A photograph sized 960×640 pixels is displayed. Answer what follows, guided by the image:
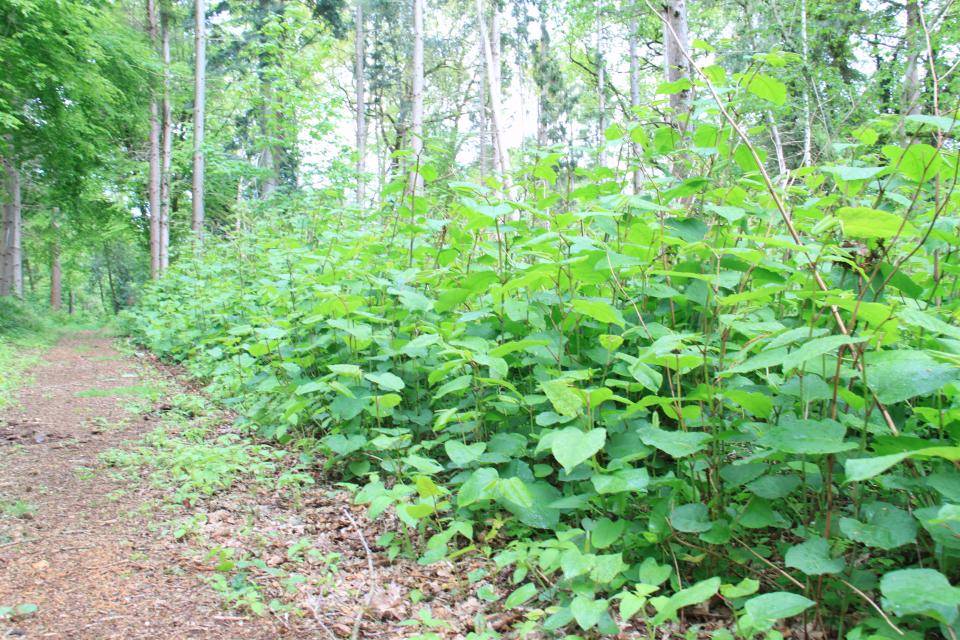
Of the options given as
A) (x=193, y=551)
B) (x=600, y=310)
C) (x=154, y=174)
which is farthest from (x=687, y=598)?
(x=154, y=174)

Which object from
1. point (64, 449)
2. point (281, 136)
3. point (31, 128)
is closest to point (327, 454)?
point (64, 449)

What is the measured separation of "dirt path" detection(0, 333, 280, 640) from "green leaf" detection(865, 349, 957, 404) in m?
2.14

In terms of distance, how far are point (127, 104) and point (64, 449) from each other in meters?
9.04

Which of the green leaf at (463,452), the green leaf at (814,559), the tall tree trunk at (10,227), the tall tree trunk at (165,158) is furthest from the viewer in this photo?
the tall tree trunk at (165,158)

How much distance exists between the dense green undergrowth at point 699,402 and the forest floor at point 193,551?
0.76 feet

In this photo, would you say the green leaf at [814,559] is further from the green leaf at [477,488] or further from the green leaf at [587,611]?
the green leaf at [477,488]

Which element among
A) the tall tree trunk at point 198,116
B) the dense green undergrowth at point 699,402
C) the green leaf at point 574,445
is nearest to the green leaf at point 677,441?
the dense green undergrowth at point 699,402

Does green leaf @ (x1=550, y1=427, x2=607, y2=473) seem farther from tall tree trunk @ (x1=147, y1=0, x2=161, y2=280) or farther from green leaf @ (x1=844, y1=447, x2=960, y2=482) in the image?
tall tree trunk @ (x1=147, y1=0, x2=161, y2=280)

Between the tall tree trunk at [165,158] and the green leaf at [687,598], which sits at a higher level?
the tall tree trunk at [165,158]

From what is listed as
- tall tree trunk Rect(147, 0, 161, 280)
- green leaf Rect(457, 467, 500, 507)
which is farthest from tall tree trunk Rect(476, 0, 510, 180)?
green leaf Rect(457, 467, 500, 507)

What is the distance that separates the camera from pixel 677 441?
6.66 feet

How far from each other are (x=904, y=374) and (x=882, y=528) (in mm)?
448

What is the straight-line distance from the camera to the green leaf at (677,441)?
1.97 meters

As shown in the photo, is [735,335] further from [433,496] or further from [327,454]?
[327,454]
